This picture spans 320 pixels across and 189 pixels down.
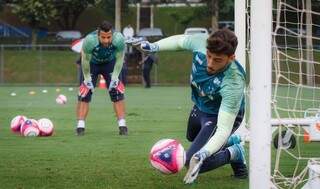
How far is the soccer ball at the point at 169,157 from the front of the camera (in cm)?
579

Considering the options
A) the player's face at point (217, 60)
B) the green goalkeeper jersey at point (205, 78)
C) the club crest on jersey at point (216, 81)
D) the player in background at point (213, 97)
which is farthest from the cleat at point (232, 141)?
the player's face at point (217, 60)

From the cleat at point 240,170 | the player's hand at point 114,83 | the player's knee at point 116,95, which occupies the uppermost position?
the player's hand at point 114,83

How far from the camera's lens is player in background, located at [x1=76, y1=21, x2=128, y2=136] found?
10.9 metres

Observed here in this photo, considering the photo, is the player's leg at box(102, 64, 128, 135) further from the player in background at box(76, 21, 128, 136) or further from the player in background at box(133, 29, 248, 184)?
the player in background at box(133, 29, 248, 184)

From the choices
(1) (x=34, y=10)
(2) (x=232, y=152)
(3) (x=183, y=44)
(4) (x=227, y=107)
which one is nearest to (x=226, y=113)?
(4) (x=227, y=107)

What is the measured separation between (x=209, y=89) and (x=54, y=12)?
4036cm

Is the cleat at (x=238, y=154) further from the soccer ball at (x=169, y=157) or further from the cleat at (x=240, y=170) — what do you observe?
the soccer ball at (x=169, y=157)

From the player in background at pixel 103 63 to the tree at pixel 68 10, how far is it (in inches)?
1343

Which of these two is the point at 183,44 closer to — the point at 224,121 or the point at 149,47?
the point at 149,47

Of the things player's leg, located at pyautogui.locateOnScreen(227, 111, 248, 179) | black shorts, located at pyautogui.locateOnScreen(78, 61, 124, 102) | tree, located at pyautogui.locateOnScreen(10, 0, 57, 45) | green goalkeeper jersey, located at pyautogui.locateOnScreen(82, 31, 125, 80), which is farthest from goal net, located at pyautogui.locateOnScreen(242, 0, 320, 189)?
tree, located at pyautogui.locateOnScreen(10, 0, 57, 45)

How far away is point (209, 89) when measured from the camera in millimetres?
6469

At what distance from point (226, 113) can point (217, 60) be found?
0.47m

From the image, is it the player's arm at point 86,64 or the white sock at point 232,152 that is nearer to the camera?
the white sock at point 232,152

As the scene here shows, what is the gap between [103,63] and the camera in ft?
37.7
